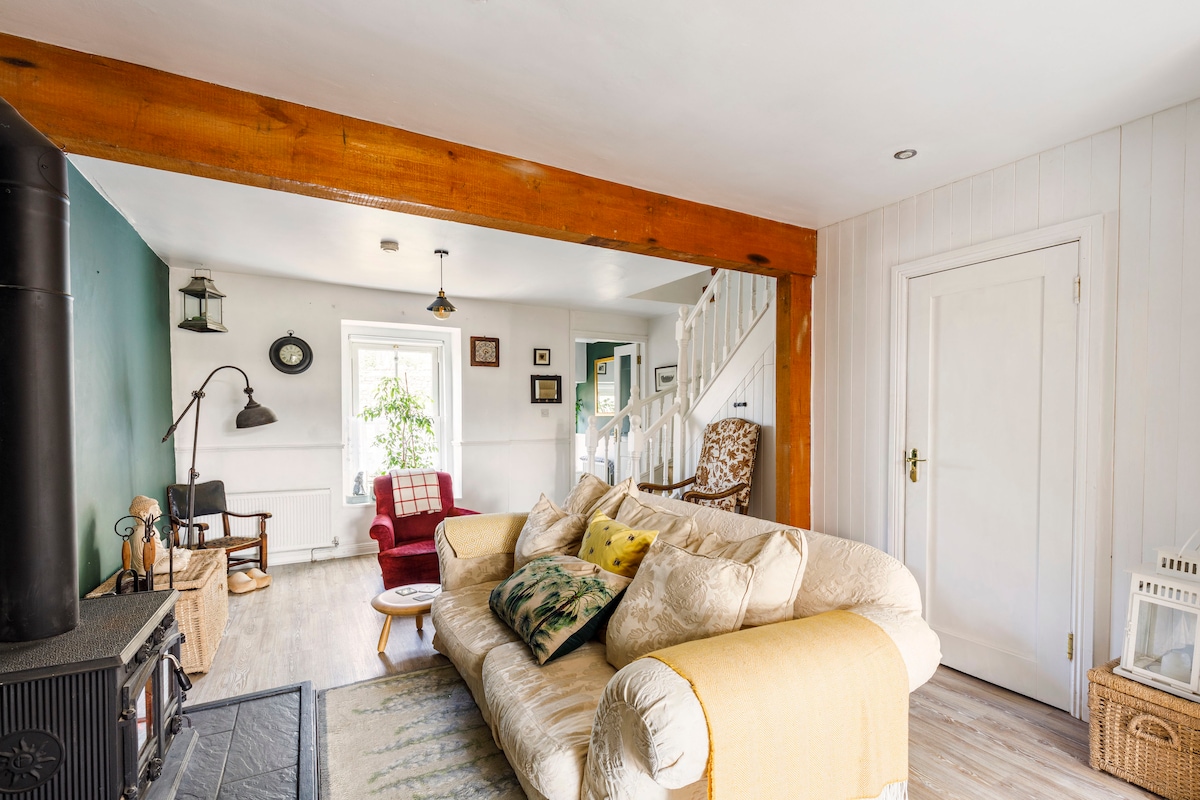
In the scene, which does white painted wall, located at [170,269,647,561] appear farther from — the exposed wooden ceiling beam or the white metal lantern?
the white metal lantern

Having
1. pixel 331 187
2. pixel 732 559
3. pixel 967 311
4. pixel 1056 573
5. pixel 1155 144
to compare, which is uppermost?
pixel 1155 144

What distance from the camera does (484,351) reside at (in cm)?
569

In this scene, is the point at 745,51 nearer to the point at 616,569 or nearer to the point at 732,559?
the point at 732,559

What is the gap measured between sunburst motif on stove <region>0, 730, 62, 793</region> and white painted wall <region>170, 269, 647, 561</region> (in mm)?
3541

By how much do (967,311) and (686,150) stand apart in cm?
150

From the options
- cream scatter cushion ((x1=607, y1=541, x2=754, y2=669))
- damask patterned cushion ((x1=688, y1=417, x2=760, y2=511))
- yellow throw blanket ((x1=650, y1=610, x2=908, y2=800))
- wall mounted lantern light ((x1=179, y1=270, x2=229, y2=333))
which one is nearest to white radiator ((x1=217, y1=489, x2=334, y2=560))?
wall mounted lantern light ((x1=179, y1=270, x2=229, y2=333))

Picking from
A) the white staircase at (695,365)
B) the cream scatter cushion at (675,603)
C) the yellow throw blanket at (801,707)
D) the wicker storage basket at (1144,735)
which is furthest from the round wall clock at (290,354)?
the wicker storage basket at (1144,735)

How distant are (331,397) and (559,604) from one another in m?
3.76

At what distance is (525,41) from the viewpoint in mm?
1650

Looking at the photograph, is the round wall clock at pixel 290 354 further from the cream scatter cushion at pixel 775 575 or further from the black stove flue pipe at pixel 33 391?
the cream scatter cushion at pixel 775 575

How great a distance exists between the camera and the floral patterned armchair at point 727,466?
380 centimetres

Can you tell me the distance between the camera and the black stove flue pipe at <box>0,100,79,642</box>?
4.87ft

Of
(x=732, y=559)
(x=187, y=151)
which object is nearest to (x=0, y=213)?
(x=187, y=151)

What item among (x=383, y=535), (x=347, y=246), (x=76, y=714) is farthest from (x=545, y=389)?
(x=76, y=714)
